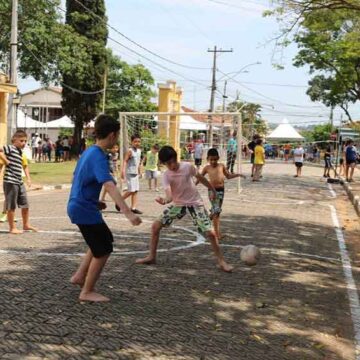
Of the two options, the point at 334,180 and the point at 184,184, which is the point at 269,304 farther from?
the point at 334,180

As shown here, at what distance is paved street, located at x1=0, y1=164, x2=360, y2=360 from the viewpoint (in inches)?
185

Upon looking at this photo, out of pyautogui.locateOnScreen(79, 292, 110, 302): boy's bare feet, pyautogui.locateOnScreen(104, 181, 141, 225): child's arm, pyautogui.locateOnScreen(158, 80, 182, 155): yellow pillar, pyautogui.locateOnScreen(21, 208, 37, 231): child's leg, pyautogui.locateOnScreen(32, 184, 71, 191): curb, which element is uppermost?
pyautogui.locateOnScreen(158, 80, 182, 155): yellow pillar

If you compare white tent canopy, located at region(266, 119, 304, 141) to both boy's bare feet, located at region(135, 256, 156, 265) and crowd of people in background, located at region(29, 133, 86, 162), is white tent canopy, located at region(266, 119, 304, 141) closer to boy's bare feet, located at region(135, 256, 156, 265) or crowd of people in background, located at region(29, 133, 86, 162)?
crowd of people in background, located at region(29, 133, 86, 162)

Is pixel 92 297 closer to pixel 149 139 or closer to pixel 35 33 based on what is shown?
pixel 149 139

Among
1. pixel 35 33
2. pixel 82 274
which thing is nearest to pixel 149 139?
pixel 35 33

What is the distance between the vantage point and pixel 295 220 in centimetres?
1291

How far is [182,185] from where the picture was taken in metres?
7.39

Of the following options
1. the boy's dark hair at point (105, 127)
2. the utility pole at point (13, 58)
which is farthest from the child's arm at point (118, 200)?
the utility pole at point (13, 58)

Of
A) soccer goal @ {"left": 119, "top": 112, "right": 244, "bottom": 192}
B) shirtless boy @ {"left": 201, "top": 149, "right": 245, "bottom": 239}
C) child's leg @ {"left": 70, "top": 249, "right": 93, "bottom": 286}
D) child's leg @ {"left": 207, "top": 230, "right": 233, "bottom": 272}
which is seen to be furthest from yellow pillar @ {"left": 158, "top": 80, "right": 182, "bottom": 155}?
child's leg @ {"left": 70, "top": 249, "right": 93, "bottom": 286}

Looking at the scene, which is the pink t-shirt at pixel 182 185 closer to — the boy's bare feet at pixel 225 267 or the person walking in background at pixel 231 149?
the boy's bare feet at pixel 225 267

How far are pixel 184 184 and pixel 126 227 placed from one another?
11.7ft

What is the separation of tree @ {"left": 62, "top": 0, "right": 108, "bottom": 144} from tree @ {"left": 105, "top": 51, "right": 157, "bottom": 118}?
62.4 ft

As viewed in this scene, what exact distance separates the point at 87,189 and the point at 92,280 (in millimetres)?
907

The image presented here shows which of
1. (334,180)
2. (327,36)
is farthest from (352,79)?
(334,180)
